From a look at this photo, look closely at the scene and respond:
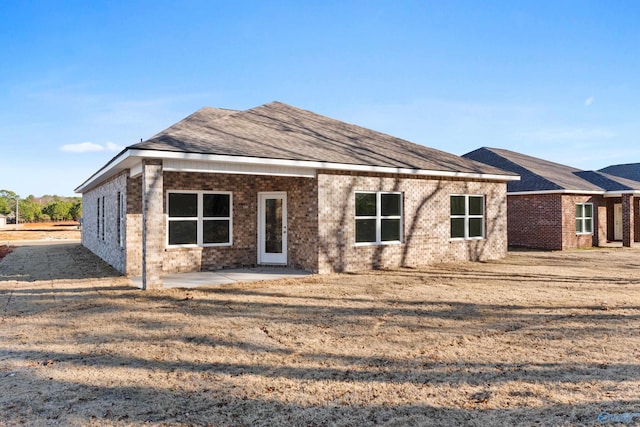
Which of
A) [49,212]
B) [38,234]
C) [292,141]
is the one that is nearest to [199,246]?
[292,141]

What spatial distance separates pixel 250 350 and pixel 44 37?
14.3 meters

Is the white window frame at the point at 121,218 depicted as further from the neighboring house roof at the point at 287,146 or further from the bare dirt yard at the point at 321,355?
the bare dirt yard at the point at 321,355

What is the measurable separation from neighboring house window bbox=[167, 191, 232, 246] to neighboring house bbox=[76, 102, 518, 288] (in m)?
0.03

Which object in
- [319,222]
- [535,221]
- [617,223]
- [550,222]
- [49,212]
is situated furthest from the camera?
[49,212]

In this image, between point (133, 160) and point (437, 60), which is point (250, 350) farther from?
point (437, 60)

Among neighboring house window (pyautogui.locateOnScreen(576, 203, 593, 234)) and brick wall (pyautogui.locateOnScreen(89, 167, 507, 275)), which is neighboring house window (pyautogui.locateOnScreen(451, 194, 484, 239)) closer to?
brick wall (pyautogui.locateOnScreen(89, 167, 507, 275))

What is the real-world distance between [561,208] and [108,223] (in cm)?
1989

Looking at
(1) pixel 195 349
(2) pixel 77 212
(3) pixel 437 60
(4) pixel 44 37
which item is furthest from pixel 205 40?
(2) pixel 77 212

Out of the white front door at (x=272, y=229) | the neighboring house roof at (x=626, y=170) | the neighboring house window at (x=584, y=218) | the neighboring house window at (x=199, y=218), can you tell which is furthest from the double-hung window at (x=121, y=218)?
the neighboring house roof at (x=626, y=170)

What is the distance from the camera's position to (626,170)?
108ft

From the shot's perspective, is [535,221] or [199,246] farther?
[535,221]

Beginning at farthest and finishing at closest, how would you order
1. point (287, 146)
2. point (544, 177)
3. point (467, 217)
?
point (544, 177) < point (467, 217) < point (287, 146)

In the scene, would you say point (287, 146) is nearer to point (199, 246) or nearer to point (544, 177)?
point (199, 246)

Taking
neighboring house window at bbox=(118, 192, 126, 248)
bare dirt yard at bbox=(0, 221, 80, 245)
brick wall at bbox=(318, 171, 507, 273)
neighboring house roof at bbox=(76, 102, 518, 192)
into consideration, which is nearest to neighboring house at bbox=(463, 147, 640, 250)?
neighboring house roof at bbox=(76, 102, 518, 192)
